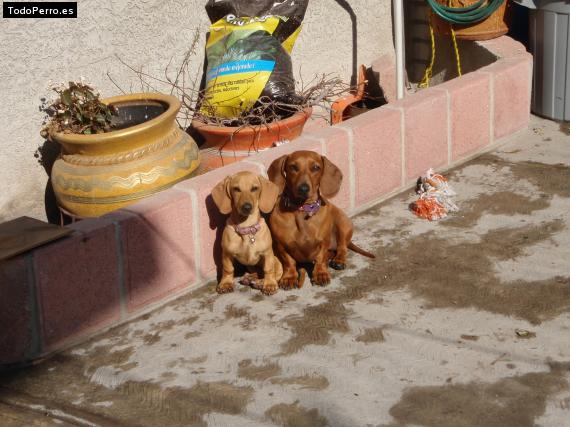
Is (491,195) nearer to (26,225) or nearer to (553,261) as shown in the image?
(553,261)

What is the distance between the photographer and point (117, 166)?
497cm

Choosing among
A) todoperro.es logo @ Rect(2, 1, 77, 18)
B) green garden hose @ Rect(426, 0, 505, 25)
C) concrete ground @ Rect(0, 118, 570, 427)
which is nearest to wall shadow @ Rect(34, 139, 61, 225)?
todoperro.es logo @ Rect(2, 1, 77, 18)

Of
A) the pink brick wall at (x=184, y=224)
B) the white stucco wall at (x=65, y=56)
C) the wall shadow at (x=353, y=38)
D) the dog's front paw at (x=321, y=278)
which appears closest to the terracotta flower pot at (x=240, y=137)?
the pink brick wall at (x=184, y=224)

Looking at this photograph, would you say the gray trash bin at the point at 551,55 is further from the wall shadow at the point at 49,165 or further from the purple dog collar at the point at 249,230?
the wall shadow at the point at 49,165

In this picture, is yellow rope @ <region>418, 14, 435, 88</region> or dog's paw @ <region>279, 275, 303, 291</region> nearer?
dog's paw @ <region>279, 275, 303, 291</region>

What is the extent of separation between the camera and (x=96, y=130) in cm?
521

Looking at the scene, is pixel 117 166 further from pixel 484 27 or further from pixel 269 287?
pixel 484 27

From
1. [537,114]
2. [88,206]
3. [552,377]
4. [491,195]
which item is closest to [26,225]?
[88,206]

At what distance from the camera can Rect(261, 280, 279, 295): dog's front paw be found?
186 inches

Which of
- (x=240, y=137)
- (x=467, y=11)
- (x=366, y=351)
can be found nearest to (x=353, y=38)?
(x=467, y=11)

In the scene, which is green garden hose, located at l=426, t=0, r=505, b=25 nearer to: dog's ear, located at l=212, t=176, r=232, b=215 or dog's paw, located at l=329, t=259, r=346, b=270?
dog's paw, located at l=329, t=259, r=346, b=270

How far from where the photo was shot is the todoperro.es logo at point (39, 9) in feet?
16.8

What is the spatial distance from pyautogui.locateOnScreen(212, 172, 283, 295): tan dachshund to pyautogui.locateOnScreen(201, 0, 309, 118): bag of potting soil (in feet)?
4.41

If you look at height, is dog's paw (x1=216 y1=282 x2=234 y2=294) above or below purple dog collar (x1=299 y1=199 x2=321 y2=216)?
below
